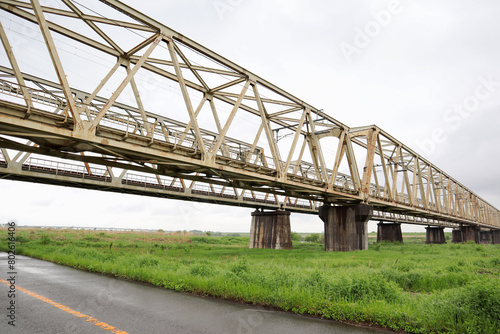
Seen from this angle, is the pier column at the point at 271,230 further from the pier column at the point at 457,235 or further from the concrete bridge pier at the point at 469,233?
the pier column at the point at 457,235

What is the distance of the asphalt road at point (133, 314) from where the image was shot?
6.09m

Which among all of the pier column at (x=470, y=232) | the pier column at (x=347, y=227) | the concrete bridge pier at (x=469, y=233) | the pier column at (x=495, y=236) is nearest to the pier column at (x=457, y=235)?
the concrete bridge pier at (x=469, y=233)

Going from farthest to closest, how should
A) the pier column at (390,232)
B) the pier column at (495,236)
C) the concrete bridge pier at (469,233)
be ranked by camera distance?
the pier column at (495,236)
the concrete bridge pier at (469,233)
the pier column at (390,232)

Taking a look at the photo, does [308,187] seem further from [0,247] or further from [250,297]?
[0,247]

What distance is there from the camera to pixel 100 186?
29969mm

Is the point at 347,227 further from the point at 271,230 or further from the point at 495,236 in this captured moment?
the point at 495,236

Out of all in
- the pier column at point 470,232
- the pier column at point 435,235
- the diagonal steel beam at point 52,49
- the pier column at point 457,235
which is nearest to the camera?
the diagonal steel beam at point 52,49

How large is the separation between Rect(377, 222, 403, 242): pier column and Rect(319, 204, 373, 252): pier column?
162ft

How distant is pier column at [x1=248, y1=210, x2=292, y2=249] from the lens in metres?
40.8

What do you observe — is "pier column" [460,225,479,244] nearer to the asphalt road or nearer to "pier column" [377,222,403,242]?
"pier column" [377,222,403,242]

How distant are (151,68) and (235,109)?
6.03 metres

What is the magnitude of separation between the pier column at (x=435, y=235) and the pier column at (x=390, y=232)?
17.6 m

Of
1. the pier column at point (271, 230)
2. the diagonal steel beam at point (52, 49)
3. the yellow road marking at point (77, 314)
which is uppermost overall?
the diagonal steel beam at point (52, 49)

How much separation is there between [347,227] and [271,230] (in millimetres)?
13710
